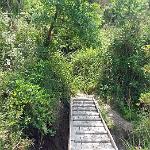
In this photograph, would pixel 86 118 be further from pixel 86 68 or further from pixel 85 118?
pixel 86 68

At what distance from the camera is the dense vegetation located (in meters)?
8.17

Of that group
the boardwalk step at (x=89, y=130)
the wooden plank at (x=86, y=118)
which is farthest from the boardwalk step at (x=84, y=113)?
the boardwalk step at (x=89, y=130)

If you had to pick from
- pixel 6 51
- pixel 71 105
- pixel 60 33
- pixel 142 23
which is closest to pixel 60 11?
pixel 60 33

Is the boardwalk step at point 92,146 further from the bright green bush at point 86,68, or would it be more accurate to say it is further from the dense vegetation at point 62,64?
the bright green bush at point 86,68

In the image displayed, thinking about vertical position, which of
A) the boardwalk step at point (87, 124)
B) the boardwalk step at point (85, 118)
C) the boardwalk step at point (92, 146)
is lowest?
the boardwalk step at point (92, 146)

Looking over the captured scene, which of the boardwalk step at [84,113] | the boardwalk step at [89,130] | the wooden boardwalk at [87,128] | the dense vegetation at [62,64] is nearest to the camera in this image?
the wooden boardwalk at [87,128]

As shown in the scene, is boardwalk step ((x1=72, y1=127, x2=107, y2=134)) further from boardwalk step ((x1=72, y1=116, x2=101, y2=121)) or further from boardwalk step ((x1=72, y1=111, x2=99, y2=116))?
boardwalk step ((x1=72, y1=111, x2=99, y2=116))

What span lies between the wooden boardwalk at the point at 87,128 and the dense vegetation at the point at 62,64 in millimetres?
501

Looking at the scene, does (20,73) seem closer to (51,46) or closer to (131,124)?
(51,46)

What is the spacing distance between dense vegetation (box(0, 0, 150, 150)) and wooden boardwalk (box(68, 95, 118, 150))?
501 millimetres

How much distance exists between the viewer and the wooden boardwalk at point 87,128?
25.0ft

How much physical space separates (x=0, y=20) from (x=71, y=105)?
119 inches

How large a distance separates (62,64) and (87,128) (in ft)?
9.63

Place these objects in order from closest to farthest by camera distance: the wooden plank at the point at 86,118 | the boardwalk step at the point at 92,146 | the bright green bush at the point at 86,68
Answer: the boardwalk step at the point at 92,146 < the wooden plank at the point at 86,118 < the bright green bush at the point at 86,68
